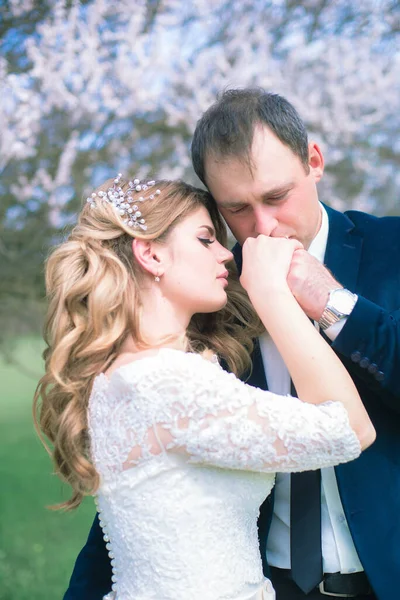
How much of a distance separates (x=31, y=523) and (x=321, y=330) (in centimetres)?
291

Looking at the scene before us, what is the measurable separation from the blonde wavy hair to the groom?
0.15 meters

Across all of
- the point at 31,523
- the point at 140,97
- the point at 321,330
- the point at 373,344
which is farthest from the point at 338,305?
the point at 140,97

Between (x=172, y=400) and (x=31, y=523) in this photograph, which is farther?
(x=31, y=523)

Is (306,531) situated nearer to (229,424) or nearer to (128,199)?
(229,424)

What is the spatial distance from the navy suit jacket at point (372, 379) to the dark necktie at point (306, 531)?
3.1 inches

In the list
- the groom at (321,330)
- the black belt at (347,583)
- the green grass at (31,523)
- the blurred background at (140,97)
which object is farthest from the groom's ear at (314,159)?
the blurred background at (140,97)

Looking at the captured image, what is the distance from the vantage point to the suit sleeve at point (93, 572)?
7.05 feet

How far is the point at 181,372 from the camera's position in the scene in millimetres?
1686

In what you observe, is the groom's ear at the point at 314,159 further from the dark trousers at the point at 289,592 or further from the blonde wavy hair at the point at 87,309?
the dark trousers at the point at 289,592

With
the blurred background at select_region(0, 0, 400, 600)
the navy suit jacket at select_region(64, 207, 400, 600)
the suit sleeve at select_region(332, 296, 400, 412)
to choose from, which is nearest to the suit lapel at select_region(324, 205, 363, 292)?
the navy suit jacket at select_region(64, 207, 400, 600)

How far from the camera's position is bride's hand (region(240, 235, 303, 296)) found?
1.83 m

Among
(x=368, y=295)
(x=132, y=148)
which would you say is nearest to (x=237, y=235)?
(x=368, y=295)

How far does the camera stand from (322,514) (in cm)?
193

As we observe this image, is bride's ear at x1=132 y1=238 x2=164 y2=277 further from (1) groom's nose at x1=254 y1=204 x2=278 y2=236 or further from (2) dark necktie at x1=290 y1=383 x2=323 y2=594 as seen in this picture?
(2) dark necktie at x1=290 y1=383 x2=323 y2=594
